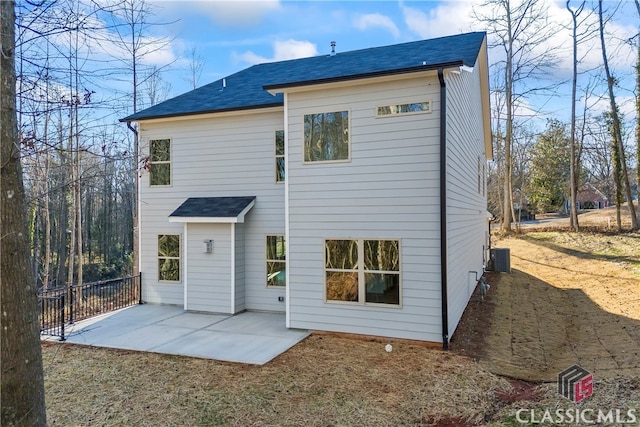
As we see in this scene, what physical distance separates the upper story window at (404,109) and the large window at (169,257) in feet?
20.2

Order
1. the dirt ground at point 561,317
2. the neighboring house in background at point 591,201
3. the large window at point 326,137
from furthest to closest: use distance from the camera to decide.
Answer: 1. the neighboring house in background at point 591,201
2. the large window at point 326,137
3. the dirt ground at point 561,317

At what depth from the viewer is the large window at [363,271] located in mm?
7180

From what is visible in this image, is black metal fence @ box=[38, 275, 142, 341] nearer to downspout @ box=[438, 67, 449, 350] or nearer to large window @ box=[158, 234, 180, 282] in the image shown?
large window @ box=[158, 234, 180, 282]

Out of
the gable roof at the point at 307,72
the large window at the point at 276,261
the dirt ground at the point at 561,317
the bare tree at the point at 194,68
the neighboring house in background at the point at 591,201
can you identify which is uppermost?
the bare tree at the point at 194,68

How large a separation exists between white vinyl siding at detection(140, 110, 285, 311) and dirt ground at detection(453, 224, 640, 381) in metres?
4.81

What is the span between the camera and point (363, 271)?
24.2 feet

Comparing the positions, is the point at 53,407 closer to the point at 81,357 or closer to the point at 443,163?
the point at 81,357

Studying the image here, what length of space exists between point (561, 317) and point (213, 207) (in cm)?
874

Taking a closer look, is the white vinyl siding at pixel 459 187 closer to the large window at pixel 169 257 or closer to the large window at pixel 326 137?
the large window at pixel 326 137

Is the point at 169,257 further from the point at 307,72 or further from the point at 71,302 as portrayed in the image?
the point at 307,72

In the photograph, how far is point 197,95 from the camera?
37.1ft

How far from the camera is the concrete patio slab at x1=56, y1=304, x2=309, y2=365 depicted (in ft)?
22.1

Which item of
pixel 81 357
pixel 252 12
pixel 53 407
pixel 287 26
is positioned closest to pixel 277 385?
pixel 53 407

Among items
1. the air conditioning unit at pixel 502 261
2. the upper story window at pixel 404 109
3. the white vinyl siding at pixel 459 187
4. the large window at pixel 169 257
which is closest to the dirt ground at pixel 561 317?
the air conditioning unit at pixel 502 261
